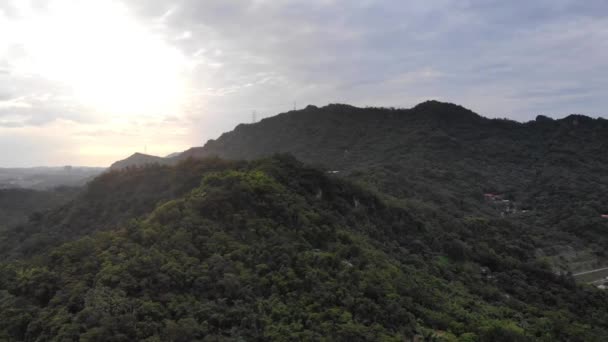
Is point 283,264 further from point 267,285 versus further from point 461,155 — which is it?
point 461,155

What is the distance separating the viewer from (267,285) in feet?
46.4

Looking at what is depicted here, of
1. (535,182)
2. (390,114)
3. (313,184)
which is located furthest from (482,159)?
(313,184)

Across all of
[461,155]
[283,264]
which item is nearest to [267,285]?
[283,264]

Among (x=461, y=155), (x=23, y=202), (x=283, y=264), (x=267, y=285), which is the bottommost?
(x=267, y=285)

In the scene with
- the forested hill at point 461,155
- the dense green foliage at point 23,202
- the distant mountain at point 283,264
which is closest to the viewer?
the distant mountain at point 283,264

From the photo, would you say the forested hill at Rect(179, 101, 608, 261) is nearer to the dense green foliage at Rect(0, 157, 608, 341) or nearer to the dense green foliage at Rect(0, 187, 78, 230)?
the dense green foliage at Rect(0, 157, 608, 341)

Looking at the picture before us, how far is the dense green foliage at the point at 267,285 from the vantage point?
38.1ft

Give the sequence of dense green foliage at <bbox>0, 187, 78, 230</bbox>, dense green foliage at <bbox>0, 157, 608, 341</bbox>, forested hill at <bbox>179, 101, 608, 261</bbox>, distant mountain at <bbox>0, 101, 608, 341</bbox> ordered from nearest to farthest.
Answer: dense green foliage at <bbox>0, 157, 608, 341</bbox> < distant mountain at <bbox>0, 101, 608, 341</bbox> < forested hill at <bbox>179, 101, 608, 261</bbox> < dense green foliage at <bbox>0, 187, 78, 230</bbox>

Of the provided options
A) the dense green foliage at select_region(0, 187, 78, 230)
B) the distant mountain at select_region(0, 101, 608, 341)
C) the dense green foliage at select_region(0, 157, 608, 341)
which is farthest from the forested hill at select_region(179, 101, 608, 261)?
the dense green foliage at select_region(0, 187, 78, 230)

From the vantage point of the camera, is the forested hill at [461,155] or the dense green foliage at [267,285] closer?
the dense green foliage at [267,285]

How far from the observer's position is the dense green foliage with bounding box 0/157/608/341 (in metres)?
11.6

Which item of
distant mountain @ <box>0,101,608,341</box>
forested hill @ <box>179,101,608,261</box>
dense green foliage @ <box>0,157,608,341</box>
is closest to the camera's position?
dense green foliage @ <box>0,157,608,341</box>

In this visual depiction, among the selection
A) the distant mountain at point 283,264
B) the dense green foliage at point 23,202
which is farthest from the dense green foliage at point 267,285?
the dense green foliage at point 23,202

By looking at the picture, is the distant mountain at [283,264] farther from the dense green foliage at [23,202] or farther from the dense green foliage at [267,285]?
the dense green foliage at [23,202]
